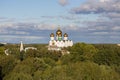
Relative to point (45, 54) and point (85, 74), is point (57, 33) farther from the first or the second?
point (85, 74)

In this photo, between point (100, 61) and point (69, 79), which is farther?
point (100, 61)

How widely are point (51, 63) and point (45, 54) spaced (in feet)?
95.0

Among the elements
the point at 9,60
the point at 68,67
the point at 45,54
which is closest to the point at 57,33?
the point at 45,54

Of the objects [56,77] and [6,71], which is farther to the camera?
[6,71]

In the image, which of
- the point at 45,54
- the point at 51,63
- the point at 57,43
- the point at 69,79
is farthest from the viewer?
the point at 57,43

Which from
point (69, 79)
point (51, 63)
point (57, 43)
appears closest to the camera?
point (69, 79)

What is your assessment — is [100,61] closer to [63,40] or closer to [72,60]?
[72,60]

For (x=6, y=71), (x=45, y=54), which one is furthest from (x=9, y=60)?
(x=45, y=54)

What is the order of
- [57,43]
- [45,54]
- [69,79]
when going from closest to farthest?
[69,79], [45,54], [57,43]

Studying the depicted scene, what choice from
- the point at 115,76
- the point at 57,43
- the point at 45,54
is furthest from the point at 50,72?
the point at 57,43

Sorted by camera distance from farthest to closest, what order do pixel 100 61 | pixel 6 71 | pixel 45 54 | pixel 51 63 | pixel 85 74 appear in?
1. pixel 45 54
2. pixel 100 61
3. pixel 51 63
4. pixel 6 71
5. pixel 85 74

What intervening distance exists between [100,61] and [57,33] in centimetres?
5999

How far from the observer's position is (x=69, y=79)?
47.7 meters

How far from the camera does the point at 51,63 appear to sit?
7231 cm
